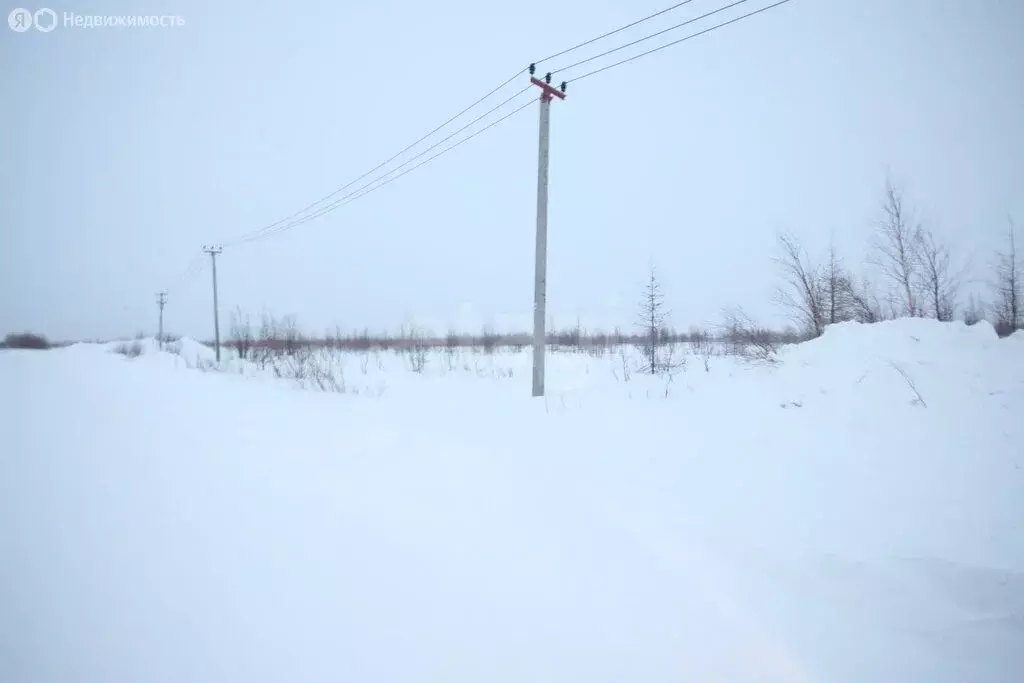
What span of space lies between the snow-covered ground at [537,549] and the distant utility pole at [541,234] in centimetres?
239

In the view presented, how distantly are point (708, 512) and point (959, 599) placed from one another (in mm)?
1296

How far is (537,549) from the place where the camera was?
9.08 feet

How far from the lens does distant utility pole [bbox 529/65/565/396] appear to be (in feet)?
26.4

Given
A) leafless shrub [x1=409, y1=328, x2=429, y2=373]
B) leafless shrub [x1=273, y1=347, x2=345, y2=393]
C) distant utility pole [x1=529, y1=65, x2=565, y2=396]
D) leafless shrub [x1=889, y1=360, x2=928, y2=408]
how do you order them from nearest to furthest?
leafless shrub [x1=889, y1=360, x2=928, y2=408], distant utility pole [x1=529, y1=65, x2=565, y2=396], leafless shrub [x1=273, y1=347, x2=345, y2=393], leafless shrub [x1=409, y1=328, x2=429, y2=373]

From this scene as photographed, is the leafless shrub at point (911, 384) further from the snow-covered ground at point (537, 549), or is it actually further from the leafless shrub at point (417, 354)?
the leafless shrub at point (417, 354)

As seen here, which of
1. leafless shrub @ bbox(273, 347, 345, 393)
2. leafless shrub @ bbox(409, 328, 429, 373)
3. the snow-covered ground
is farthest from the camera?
leafless shrub @ bbox(409, 328, 429, 373)

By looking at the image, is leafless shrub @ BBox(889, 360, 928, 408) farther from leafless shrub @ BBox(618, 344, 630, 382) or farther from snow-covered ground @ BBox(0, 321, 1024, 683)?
leafless shrub @ BBox(618, 344, 630, 382)

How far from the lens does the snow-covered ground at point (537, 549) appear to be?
1915 mm

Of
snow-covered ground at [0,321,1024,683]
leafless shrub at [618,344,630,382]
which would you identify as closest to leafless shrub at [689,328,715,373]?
leafless shrub at [618,344,630,382]

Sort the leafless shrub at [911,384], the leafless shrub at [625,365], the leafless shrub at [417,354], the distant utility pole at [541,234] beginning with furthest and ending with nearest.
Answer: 1. the leafless shrub at [417,354]
2. the leafless shrub at [625,365]
3. the distant utility pole at [541,234]
4. the leafless shrub at [911,384]

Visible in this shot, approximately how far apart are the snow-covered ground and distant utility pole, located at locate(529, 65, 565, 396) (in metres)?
2.39

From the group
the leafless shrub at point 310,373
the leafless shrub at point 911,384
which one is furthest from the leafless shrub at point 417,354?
the leafless shrub at point 911,384

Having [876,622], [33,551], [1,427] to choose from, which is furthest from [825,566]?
[1,427]

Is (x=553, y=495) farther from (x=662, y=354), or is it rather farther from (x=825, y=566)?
(x=662, y=354)
